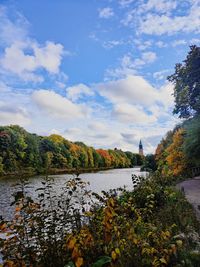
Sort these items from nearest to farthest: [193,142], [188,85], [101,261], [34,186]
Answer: [101,261]
[193,142]
[34,186]
[188,85]

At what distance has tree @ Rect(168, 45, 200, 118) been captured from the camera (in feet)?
109

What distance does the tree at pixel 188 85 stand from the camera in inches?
1309

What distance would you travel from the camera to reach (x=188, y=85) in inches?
1352

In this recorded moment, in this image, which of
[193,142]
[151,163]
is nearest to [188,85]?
[193,142]

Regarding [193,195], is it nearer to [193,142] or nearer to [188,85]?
[193,142]

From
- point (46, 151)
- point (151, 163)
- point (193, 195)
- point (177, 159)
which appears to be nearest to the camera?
point (193, 195)

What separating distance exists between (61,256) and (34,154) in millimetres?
69692

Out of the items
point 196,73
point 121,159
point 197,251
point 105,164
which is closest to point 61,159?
point 105,164

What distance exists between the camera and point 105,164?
12344 centimetres

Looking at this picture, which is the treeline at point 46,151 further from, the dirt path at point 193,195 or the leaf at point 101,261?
the leaf at point 101,261

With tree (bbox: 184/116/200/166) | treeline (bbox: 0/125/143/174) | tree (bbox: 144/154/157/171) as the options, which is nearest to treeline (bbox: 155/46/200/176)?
tree (bbox: 184/116/200/166)

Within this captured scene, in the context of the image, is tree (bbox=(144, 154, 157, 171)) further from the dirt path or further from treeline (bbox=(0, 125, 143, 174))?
the dirt path

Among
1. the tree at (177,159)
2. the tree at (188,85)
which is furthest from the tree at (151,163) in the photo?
the tree at (177,159)

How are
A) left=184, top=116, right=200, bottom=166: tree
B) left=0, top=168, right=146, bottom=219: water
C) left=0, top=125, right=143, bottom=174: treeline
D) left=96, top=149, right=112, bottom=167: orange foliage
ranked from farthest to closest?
left=96, top=149, right=112, bottom=167: orange foliage → left=0, top=125, right=143, bottom=174: treeline → left=184, top=116, right=200, bottom=166: tree → left=0, top=168, right=146, bottom=219: water
